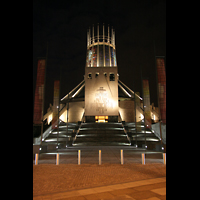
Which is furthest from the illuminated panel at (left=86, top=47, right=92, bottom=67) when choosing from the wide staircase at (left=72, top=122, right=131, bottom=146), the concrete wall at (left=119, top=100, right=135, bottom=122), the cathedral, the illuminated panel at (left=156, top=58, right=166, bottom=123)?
the illuminated panel at (left=156, top=58, right=166, bottom=123)

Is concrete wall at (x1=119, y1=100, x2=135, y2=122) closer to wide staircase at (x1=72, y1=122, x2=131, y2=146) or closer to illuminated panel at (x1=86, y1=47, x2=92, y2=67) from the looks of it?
wide staircase at (x1=72, y1=122, x2=131, y2=146)

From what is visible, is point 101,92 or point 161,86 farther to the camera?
point 101,92

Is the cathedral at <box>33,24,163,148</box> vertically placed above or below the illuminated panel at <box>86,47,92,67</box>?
below

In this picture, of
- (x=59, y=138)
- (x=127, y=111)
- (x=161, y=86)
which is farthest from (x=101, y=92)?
(x=161, y=86)

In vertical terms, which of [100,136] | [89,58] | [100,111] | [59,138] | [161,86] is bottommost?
[59,138]

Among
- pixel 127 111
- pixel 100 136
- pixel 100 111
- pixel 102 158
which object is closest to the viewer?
pixel 102 158

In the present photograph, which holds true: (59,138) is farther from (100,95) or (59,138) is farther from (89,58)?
(89,58)

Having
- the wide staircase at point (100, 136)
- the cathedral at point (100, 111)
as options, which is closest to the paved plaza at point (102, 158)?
the cathedral at point (100, 111)

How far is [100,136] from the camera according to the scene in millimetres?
19359

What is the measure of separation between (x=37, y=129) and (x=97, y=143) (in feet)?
22.0

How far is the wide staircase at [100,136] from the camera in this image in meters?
18.0

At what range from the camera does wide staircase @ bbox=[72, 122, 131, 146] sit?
18.0m
